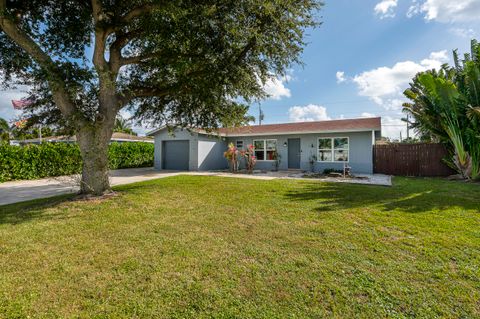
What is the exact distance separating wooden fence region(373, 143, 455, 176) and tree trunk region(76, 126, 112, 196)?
1386cm

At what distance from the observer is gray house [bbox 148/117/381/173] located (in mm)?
14508

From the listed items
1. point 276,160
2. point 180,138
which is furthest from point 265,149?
point 180,138

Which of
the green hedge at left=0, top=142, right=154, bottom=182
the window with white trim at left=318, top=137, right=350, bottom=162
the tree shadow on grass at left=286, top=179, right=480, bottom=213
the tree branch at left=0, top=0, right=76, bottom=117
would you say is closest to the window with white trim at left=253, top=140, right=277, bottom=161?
the window with white trim at left=318, top=137, right=350, bottom=162

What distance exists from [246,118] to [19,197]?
327 inches

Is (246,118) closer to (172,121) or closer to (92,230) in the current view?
(172,121)

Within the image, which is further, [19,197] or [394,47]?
[394,47]

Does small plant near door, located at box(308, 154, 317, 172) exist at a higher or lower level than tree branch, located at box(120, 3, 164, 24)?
lower

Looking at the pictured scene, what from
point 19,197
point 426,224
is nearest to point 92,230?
point 19,197

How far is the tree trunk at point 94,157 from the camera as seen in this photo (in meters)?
7.05

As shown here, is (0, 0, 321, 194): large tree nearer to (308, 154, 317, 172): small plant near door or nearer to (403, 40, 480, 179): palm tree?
(403, 40, 480, 179): palm tree

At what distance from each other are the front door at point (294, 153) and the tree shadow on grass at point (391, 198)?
761 cm

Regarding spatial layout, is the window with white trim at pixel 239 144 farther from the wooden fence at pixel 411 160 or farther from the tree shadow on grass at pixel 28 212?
the tree shadow on grass at pixel 28 212

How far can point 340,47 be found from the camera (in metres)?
14.1

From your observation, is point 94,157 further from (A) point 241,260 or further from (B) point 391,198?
(B) point 391,198
